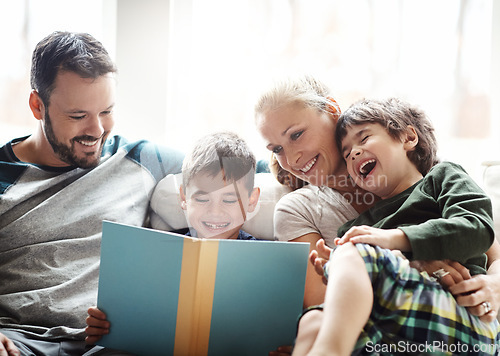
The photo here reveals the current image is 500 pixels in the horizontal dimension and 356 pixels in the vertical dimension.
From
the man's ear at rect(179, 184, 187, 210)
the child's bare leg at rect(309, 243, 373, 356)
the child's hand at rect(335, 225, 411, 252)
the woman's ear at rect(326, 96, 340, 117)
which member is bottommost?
the child's bare leg at rect(309, 243, 373, 356)

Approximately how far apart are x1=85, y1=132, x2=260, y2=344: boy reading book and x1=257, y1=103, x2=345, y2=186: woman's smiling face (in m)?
0.09

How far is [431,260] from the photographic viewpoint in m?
0.92

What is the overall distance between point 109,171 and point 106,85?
234mm

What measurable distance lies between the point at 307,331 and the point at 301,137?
1.66ft

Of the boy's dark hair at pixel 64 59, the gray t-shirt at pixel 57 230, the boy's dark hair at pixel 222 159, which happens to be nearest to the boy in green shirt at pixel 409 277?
the boy's dark hair at pixel 222 159

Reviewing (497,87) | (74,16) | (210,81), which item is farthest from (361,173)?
(74,16)

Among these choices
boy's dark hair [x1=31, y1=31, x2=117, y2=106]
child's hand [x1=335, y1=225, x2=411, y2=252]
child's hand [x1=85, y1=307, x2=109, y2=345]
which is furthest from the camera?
boy's dark hair [x1=31, y1=31, x2=117, y2=106]

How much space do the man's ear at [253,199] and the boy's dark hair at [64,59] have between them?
0.51 m

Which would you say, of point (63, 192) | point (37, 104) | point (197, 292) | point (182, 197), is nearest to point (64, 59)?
point (37, 104)

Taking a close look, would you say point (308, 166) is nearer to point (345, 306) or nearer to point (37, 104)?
point (345, 306)

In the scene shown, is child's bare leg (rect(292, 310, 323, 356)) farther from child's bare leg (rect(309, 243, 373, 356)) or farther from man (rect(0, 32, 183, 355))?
man (rect(0, 32, 183, 355))

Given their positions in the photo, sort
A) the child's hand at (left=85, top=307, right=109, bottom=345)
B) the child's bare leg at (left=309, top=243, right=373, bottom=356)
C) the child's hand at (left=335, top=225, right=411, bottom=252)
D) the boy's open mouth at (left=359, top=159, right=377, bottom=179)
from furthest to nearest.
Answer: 1. the boy's open mouth at (left=359, top=159, right=377, bottom=179)
2. the child's hand at (left=85, top=307, right=109, bottom=345)
3. the child's hand at (left=335, top=225, right=411, bottom=252)
4. the child's bare leg at (left=309, top=243, right=373, bottom=356)

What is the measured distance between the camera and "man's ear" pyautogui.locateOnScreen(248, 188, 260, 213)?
1291 mm

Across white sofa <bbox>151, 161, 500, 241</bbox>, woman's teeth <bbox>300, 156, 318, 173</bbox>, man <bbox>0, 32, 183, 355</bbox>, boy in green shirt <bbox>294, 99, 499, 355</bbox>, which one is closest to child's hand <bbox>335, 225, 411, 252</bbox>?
boy in green shirt <bbox>294, 99, 499, 355</bbox>
